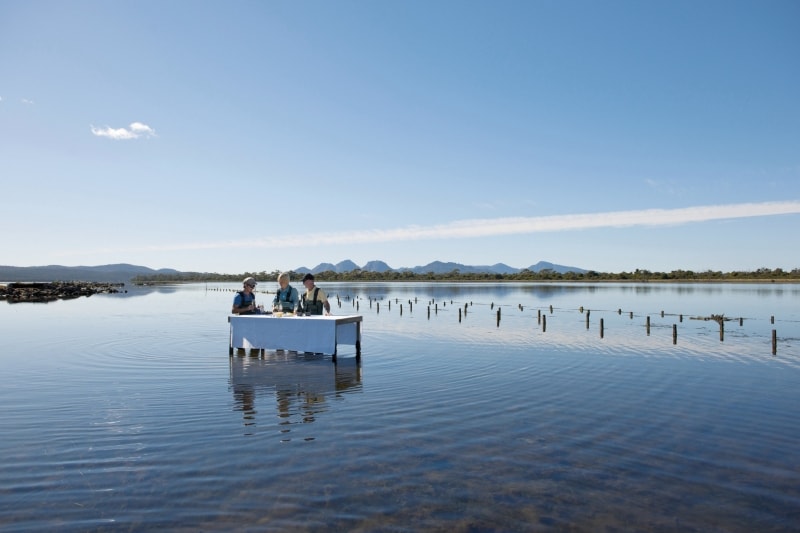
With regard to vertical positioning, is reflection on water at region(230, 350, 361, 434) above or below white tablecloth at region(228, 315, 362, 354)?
below

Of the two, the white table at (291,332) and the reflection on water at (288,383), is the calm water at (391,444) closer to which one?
the reflection on water at (288,383)

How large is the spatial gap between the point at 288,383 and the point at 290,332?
2568 millimetres

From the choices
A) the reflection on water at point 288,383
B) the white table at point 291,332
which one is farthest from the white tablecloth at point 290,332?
the reflection on water at point 288,383

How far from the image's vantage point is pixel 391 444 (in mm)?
7738

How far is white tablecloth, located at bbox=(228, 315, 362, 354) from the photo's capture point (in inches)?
576

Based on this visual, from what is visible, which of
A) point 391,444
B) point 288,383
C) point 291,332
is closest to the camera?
point 391,444

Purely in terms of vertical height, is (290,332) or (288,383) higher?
(290,332)

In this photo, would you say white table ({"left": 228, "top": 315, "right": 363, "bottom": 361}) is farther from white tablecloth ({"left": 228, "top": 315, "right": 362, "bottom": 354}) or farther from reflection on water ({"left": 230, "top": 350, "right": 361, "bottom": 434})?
reflection on water ({"left": 230, "top": 350, "right": 361, "bottom": 434})

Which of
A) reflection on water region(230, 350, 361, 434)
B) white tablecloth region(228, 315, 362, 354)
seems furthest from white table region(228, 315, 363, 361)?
reflection on water region(230, 350, 361, 434)

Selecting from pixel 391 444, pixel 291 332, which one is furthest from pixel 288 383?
pixel 391 444

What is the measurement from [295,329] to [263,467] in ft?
26.8

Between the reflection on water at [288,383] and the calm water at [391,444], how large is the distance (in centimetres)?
7

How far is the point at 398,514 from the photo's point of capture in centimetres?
544

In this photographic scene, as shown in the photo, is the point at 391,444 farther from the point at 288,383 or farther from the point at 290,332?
the point at 290,332
